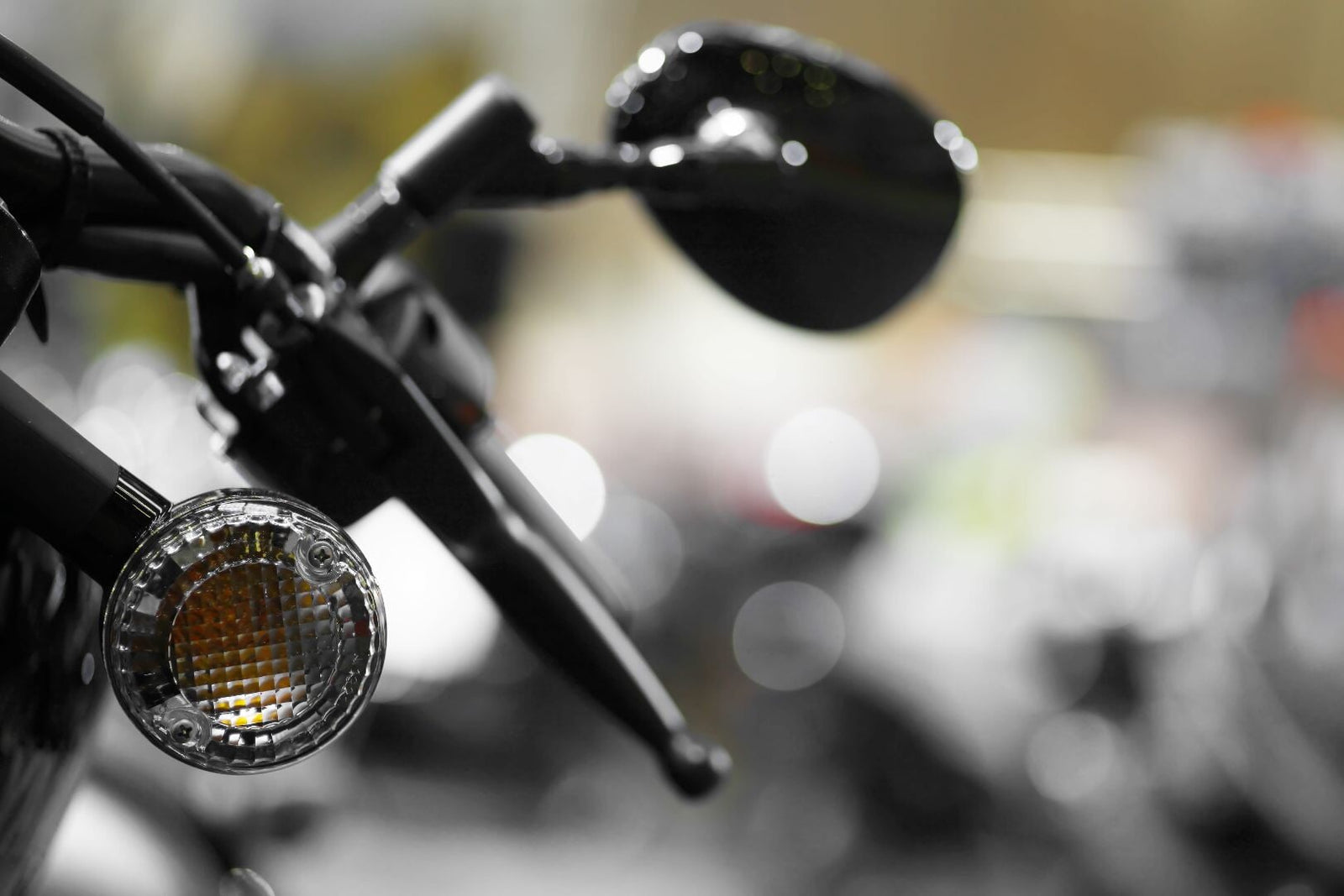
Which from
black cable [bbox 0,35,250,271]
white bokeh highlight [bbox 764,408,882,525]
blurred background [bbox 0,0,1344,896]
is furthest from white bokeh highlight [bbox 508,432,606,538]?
black cable [bbox 0,35,250,271]

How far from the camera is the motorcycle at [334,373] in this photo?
0.37 metres

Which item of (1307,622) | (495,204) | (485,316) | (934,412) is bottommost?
(485,316)

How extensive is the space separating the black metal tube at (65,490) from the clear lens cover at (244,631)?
0.01 meters

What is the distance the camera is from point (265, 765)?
376mm

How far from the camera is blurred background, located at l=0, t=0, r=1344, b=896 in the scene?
305cm

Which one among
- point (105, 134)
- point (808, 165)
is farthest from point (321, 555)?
point (808, 165)

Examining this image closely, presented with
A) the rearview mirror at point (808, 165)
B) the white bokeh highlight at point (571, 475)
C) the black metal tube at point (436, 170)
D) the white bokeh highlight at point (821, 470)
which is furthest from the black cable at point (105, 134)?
the white bokeh highlight at point (821, 470)

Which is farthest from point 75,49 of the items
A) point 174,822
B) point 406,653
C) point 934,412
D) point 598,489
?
point 174,822

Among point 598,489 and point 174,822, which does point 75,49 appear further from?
point 174,822

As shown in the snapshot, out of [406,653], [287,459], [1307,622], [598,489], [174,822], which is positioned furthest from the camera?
[598,489]

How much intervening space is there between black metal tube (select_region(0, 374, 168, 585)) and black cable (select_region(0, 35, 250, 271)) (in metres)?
0.09

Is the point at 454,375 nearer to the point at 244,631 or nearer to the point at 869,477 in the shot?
the point at 244,631

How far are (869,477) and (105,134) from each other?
5322 mm

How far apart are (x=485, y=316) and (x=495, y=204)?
6.91m
